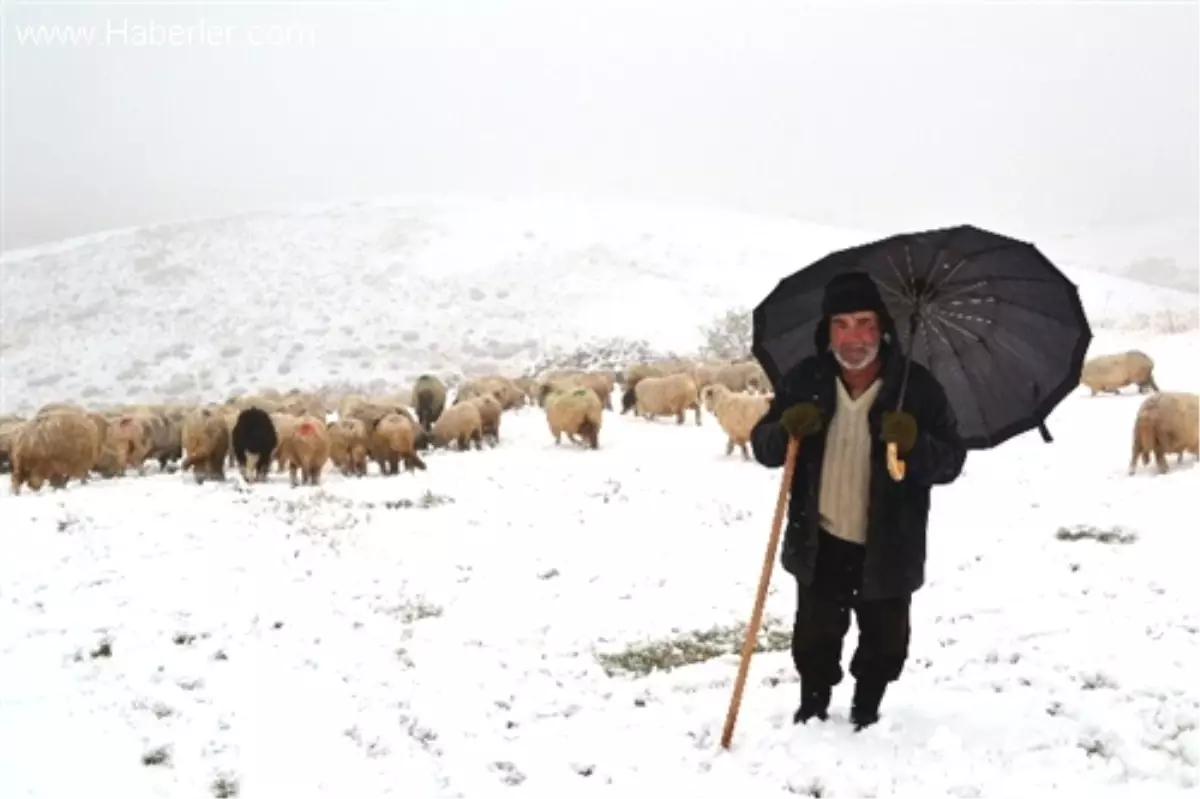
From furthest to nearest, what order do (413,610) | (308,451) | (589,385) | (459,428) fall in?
(589,385) < (459,428) < (308,451) < (413,610)

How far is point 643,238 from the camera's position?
63531mm

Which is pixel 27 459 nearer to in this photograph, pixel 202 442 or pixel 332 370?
pixel 202 442

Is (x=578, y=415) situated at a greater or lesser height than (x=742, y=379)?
lesser

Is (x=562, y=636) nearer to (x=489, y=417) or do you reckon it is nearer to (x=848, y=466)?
(x=848, y=466)

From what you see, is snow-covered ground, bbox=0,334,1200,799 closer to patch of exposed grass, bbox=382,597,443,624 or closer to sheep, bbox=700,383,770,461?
patch of exposed grass, bbox=382,597,443,624

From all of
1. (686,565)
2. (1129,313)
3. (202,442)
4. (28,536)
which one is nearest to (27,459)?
(202,442)

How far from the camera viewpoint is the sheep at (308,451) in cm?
1375

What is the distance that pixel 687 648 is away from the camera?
6.72 metres

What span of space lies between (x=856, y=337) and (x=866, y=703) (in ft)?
6.15

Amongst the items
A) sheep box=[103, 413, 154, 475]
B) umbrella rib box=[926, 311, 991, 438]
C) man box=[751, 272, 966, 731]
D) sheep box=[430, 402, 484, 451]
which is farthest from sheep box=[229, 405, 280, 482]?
umbrella rib box=[926, 311, 991, 438]

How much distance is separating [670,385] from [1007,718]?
15845 mm

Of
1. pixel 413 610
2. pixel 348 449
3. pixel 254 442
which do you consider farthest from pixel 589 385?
pixel 413 610

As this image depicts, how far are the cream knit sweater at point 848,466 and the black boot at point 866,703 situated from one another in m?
0.85

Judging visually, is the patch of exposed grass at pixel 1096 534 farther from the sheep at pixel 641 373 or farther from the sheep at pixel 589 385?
the sheep at pixel 641 373
